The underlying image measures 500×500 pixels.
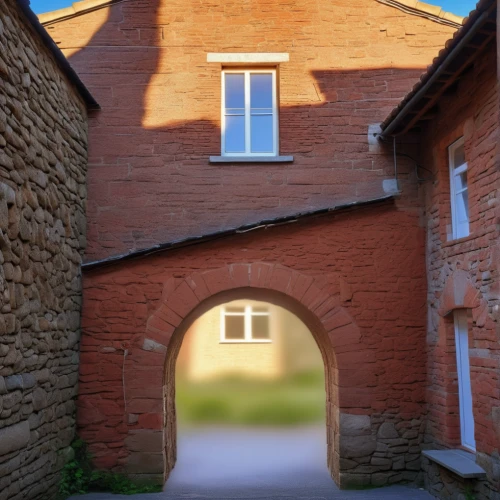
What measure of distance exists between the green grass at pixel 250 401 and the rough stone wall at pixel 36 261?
8.07 meters

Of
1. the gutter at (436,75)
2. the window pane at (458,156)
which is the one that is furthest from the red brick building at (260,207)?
the gutter at (436,75)

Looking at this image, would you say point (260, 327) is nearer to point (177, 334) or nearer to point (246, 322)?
point (246, 322)

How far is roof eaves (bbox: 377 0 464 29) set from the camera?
28.5 ft

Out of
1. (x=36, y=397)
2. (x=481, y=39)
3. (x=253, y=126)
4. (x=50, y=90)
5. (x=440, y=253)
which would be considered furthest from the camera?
(x=253, y=126)

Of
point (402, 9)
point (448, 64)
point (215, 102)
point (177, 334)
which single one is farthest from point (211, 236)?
point (402, 9)

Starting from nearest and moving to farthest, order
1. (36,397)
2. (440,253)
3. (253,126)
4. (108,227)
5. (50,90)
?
1. (36,397)
2. (50,90)
3. (440,253)
4. (108,227)
5. (253,126)

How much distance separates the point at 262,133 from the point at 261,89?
0.68m

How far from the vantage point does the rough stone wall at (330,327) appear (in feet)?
24.6

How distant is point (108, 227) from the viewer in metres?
8.10

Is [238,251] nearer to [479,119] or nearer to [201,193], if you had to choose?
[201,193]

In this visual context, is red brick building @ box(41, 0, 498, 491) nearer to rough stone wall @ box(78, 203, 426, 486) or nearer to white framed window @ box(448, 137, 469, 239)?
rough stone wall @ box(78, 203, 426, 486)

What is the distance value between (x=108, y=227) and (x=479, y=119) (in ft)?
15.4

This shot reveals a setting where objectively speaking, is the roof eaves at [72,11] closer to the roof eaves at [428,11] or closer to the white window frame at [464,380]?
the roof eaves at [428,11]

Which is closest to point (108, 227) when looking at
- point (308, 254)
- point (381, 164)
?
point (308, 254)
